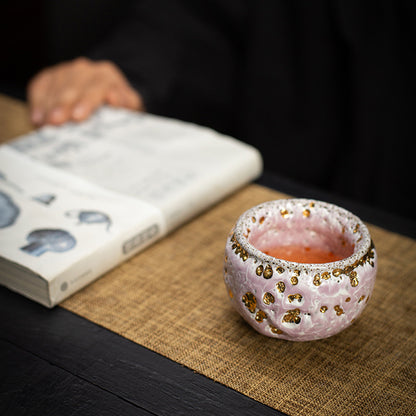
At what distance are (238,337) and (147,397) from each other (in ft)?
0.31

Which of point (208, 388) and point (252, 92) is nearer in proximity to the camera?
point (208, 388)

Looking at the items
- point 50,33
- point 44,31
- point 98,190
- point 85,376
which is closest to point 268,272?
point 85,376

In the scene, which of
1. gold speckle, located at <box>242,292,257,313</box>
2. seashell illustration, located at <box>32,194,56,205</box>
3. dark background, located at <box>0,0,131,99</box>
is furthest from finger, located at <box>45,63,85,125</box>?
gold speckle, located at <box>242,292,257,313</box>

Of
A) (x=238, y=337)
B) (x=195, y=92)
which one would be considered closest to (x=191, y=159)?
(x=238, y=337)

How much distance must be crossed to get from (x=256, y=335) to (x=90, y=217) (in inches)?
8.5

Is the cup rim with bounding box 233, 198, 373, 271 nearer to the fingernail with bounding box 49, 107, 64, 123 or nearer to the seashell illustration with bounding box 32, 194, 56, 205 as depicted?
the seashell illustration with bounding box 32, 194, 56, 205

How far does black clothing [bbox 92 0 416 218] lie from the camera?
1.03 metres

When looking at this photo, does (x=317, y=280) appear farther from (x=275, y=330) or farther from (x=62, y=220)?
(x=62, y=220)

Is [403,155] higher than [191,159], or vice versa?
[191,159]

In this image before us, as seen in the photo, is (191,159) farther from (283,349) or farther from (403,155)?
(403,155)

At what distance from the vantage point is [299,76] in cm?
116

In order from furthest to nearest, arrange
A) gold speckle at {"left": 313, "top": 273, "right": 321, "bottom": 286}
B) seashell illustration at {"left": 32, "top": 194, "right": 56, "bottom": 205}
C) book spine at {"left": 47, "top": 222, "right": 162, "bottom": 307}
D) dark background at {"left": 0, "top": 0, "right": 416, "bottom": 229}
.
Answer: dark background at {"left": 0, "top": 0, "right": 416, "bottom": 229} < seashell illustration at {"left": 32, "top": 194, "right": 56, "bottom": 205} < book spine at {"left": 47, "top": 222, "right": 162, "bottom": 307} < gold speckle at {"left": 313, "top": 273, "right": 321, "bottom": 286}

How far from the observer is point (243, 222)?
43 centimetres

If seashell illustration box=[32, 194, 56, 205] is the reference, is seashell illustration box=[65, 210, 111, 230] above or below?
below
